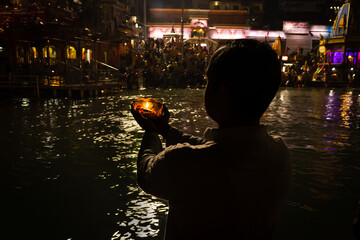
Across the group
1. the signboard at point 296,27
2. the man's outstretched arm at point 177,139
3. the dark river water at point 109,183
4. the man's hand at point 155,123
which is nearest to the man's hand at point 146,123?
the man's hand at point 155,123

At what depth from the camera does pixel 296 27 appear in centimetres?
5172

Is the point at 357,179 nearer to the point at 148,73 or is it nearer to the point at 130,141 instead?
the point at 130,141

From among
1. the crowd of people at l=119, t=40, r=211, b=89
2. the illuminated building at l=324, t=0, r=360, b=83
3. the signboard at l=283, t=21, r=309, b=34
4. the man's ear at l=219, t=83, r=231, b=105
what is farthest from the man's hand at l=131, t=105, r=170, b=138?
the signboard at l=283, t=21, r=309, b=34

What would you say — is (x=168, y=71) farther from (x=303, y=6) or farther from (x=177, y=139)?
(x=303, y=6)

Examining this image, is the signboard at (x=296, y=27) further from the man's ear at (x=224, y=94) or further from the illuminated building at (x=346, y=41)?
the man's ear at (x=224, y=94)

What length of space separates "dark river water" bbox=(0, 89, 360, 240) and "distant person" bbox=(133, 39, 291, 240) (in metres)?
2.93

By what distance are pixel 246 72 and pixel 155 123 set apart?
62cm

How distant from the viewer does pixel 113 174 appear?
20.7 ft

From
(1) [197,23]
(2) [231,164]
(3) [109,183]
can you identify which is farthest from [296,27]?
(2) [231,164]

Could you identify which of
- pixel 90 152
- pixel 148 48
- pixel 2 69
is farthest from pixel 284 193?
pixel 148 48

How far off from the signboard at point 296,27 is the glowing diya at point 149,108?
55046mm

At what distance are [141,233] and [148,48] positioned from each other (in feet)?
98.4

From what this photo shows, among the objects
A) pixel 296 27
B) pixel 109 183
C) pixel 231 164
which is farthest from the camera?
pixel 296 27

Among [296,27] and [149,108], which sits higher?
[296,27]
